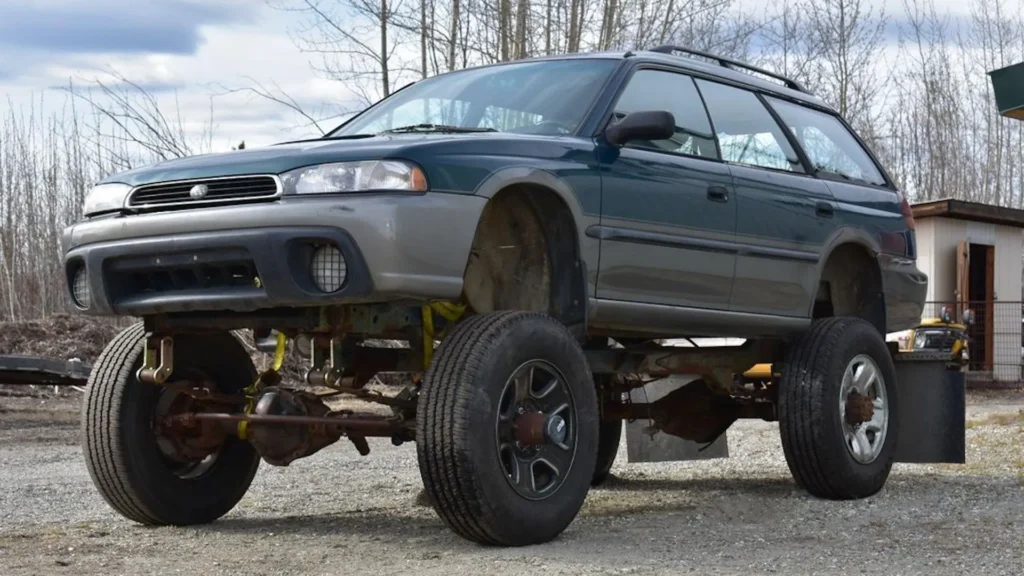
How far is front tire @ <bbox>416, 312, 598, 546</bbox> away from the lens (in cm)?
501

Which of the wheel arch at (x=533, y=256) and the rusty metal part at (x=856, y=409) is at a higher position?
the wheel arch at (x=533, y=256)

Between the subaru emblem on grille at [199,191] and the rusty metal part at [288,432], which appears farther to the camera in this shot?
the rusty metal part at [288,432]

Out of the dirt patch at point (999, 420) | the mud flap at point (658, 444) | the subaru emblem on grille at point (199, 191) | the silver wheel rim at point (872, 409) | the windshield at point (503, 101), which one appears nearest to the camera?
the subaru emblem on grille at point (199, 191)

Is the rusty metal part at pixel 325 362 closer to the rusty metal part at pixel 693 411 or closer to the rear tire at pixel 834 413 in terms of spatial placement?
the rusty metal part at pixel 693 411

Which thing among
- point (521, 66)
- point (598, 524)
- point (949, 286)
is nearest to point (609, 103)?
point (521, 66)

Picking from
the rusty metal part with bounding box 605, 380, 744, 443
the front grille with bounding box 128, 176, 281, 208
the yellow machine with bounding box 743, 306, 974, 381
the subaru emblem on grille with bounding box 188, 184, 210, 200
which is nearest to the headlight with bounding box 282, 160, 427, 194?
the front grille with bounding box 128, 176, 281, 208

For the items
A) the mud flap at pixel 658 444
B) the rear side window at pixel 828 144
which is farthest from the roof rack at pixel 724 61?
the mud flap at pixel 658 444

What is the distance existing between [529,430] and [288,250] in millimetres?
1132

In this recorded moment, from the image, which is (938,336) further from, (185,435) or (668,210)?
(185,435)

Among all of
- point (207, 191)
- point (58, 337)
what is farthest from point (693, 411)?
point (58, 337)

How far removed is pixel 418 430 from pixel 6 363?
29.2ft

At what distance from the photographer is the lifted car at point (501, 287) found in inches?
197

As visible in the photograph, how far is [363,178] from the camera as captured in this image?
4.96 m

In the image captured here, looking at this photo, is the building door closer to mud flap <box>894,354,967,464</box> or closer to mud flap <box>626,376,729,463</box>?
mud flap <box>626,376,729,463</box>
